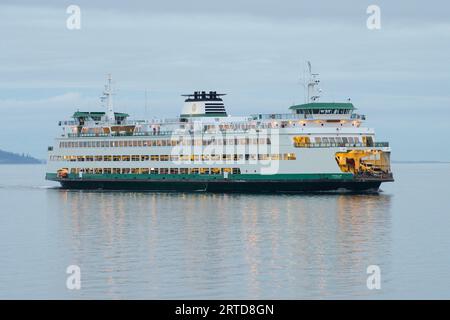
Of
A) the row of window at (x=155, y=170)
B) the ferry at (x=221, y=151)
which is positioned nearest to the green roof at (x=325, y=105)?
the ferry at (x=221, y=151)

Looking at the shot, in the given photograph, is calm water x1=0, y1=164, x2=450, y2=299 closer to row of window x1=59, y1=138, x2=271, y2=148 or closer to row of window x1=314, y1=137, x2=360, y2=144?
row of window x1=314, y1=137, x2=360, y2=144

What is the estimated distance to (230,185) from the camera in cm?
10894

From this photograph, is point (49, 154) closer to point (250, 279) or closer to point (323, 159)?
point (323, 159)

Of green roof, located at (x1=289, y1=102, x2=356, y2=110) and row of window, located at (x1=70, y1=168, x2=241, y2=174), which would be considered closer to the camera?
green roof, located at (x1=289, y1=102, x2=356, y2=110)

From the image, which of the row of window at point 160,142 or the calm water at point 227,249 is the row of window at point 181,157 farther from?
the calm water at point 227,249

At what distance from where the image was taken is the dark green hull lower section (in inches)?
4013

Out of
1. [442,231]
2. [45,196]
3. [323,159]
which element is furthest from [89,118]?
[442,231]

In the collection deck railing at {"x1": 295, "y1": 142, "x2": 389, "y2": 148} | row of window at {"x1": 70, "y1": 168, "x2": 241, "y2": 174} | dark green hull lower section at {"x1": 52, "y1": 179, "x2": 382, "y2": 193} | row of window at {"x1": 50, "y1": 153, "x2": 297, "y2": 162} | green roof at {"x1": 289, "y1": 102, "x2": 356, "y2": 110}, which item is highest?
green roof at {"x1": 289, "y1": 102, "x2": 356, "y2": 110}

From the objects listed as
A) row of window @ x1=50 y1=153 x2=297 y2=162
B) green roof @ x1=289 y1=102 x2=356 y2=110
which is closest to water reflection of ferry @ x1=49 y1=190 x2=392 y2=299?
row of window @ x1=50 y1=153 x2=297 y2=162

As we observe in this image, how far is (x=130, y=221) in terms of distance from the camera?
76.2 m

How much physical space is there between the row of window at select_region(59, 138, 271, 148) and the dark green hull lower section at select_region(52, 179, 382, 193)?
14.1ft
